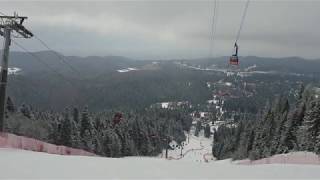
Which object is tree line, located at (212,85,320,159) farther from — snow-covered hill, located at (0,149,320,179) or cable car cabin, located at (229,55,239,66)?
snow-covered hill, located at (0,149,320,179)

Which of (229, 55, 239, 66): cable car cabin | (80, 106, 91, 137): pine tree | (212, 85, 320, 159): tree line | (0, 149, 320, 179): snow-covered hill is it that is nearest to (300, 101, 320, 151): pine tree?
(212, 85, 320, 159): tree line

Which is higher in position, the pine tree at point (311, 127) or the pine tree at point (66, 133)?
the pine tree at point (311, 127)

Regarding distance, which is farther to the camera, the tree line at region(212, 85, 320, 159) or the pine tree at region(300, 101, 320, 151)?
the tree line at region(212, 85, 320, 159)

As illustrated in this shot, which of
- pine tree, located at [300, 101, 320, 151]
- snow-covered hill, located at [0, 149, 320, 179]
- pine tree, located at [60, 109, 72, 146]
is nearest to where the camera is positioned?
snow-covered hill, located at [0, 149, 320, 179]

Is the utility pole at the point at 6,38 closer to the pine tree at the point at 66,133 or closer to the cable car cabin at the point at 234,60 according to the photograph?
the cable car cabin at the point at 234,60

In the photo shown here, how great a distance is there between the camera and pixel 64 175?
12555mm

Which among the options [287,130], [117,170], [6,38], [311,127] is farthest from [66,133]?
[117,170]

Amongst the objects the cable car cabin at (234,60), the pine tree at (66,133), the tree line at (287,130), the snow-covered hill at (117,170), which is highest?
the cable car cabin at (234,60)

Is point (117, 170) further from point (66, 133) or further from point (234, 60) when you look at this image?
point (66, 133)

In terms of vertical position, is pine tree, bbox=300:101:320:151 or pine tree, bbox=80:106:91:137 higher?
pine tree, bbox=300:101:320:151

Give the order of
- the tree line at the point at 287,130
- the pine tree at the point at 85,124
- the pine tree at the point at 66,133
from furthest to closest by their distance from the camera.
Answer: the pine tree at the point at 85,124 → the pine tree at the point at 66,133 → the tree line at the point at 287,130

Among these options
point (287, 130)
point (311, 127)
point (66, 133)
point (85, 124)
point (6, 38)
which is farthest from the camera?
point (85, 124)

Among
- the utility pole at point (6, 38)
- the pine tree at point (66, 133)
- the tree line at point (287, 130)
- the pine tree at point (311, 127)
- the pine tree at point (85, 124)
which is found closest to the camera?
the utility pole at point (6, 38)

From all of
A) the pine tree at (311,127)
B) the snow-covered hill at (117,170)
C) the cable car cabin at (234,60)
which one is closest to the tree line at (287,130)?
the pine tree at (311,127)
